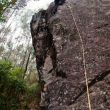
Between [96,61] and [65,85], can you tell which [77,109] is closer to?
[65,85]

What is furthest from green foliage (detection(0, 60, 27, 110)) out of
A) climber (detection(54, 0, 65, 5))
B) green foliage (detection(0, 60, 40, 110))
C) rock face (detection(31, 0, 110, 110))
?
climber (detection(54, 0, 65, 5))

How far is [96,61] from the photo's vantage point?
583 centimetres

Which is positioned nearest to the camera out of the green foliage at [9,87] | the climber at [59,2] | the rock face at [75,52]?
the rock face at [75,52]

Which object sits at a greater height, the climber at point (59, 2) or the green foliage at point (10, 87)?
the climber at point (59, 2)

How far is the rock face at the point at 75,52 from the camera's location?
5227mm

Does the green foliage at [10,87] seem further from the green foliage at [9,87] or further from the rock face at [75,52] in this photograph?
the rock face at [75,52]

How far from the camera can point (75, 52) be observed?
20.5ft

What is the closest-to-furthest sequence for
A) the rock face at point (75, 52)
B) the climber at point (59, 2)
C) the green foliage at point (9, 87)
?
the rock face at point (75, 52) < the climber at point (59, 2) < the green foliage at point (9, 87)

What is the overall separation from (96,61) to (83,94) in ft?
3.13

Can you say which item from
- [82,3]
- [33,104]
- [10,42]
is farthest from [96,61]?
[10,42]

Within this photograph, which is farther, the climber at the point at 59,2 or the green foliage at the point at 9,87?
the green foliage at the point at 9,87

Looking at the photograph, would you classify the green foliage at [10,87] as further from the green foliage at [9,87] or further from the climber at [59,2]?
the climber at [59,2]

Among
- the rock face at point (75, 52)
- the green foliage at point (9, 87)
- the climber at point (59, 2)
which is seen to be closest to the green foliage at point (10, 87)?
the green foliage at point (9, 87)

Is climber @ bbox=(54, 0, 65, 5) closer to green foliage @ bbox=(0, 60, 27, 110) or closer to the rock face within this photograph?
the rock face
